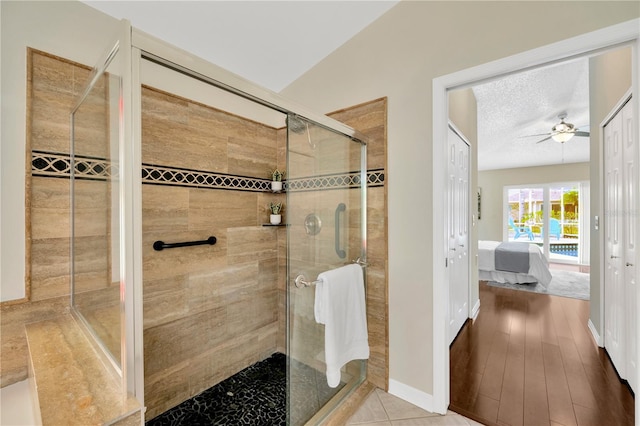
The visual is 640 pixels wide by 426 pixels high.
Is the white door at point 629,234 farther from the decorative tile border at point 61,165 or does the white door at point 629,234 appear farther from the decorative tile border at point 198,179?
the decorative tile border at point 61,165

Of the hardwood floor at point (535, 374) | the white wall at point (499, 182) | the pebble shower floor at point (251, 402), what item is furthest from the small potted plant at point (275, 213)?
the white wall at point (499, 182)

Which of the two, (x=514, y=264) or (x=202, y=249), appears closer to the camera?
(x=202, y=249)

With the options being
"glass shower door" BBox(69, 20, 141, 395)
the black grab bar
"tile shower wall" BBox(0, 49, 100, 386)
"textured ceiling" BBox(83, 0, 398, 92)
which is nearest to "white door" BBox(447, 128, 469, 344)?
"textured ceiling" BBox(83, 0, 398, 92)

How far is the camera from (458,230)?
288 cm

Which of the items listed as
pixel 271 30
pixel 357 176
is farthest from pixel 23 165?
pixel 357 176

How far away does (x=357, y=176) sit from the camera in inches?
80.9

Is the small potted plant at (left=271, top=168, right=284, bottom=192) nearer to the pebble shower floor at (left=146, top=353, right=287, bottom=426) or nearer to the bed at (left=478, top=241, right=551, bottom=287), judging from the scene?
the pebble shower floor at (left=146, top=353, right=287, bottom=426)

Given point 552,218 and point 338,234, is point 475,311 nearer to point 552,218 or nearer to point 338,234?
point 338,234

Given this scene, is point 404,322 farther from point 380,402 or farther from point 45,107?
point 45,107

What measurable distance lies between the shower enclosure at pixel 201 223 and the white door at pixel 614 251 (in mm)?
2011

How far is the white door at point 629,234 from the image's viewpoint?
1907 mm

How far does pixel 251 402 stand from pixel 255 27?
8.41 feet

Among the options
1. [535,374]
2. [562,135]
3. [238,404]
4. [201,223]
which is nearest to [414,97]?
[201,223]

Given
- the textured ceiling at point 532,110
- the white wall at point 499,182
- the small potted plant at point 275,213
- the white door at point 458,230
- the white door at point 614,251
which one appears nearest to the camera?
the white door at point 614,251
